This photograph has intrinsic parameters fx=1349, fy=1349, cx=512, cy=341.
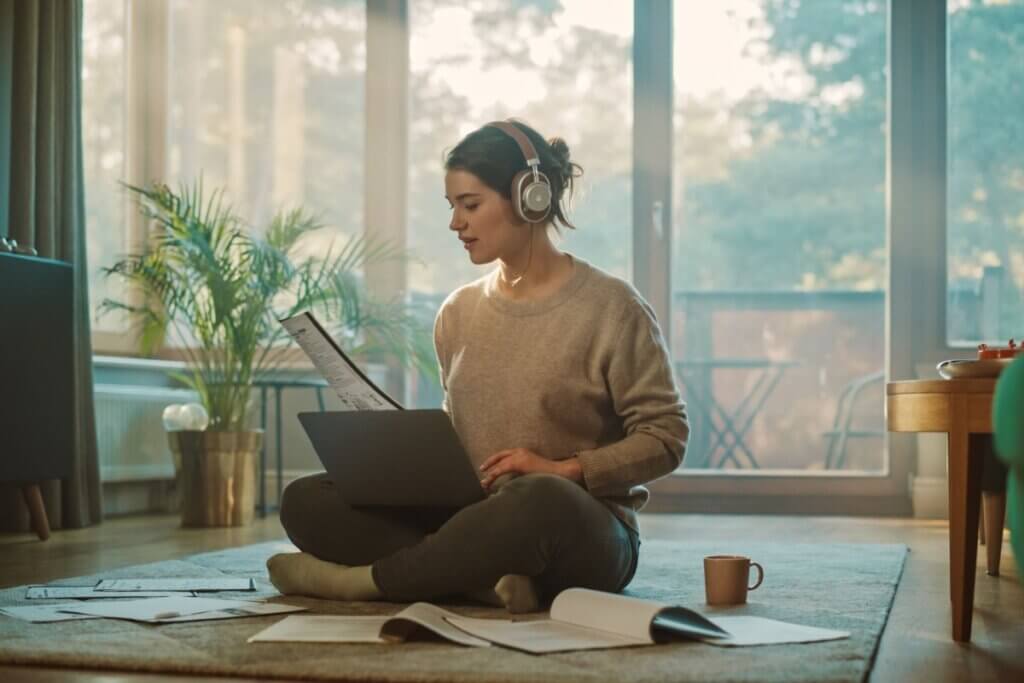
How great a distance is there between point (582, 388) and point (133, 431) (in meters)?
2.95

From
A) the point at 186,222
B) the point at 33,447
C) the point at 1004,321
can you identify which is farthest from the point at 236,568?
the point at 1004,321

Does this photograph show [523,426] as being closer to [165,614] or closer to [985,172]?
[165,614]

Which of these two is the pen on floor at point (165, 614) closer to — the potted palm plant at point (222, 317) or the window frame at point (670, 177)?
the potted palm plant at point (222, 317)

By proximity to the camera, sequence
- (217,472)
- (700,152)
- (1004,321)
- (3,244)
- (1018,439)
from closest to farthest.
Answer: (1018,439), (3,244), (217,472), (1004,321), (700,152)

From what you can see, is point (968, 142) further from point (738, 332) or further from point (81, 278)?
point (81, 278)

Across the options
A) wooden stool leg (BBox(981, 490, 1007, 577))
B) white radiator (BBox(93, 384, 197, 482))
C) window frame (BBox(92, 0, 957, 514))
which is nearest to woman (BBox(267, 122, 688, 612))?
wooden stool leg (BBox(981, 490, 1007, 577))

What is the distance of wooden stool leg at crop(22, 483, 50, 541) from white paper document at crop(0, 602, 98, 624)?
5.56ft

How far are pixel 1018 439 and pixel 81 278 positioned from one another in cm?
359

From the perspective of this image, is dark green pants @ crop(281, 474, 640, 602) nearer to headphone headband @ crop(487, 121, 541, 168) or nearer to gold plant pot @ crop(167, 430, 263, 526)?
Answer: headphone headband @ crop(487, 121, 541, 168)

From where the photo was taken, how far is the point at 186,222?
Answer: 4.27m

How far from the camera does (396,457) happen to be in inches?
81.4

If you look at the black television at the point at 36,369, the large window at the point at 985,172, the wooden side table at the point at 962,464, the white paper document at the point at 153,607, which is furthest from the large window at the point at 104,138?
the wooden side table at the point at 962,464

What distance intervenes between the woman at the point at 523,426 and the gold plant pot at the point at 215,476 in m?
1.89

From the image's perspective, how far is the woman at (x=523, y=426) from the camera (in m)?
1.99
